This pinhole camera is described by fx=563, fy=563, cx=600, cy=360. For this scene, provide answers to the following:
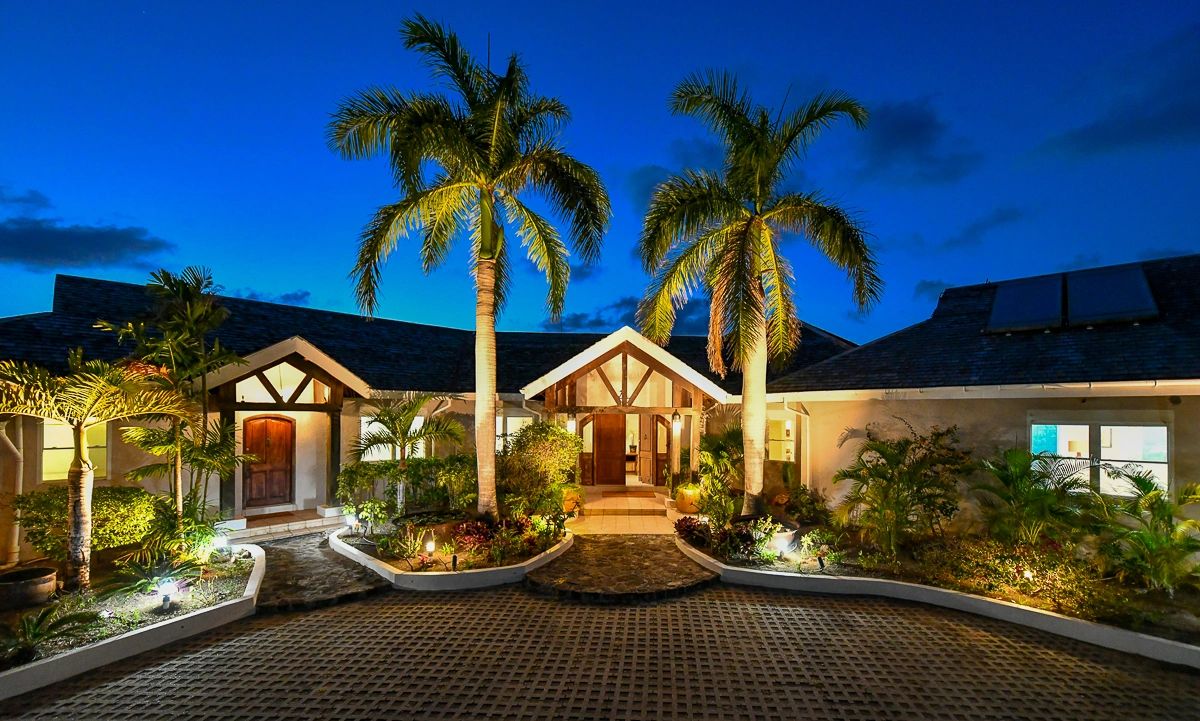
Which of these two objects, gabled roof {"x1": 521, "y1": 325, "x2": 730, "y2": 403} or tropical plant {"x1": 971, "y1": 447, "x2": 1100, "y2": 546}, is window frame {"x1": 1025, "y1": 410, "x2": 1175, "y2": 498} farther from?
gabled roof {"x1": 521, "y1": 325, "x2": 730, "y2": 403}

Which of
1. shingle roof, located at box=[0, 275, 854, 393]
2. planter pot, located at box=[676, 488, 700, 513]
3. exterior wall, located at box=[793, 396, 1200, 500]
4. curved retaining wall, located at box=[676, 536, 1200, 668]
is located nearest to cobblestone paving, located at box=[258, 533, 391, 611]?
shingle roof, located at box=[0, 275, 854, 393]

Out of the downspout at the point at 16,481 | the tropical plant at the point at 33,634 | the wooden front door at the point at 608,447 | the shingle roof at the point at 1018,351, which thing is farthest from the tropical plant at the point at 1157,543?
the downspout at the point at 16,481

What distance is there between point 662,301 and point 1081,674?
8.05 metres

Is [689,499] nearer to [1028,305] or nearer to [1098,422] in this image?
[1098,422]

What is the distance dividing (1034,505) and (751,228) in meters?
6.11

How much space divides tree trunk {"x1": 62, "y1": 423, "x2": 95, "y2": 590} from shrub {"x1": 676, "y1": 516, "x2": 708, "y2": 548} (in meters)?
9.02

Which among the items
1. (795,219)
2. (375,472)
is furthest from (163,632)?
(795,219)

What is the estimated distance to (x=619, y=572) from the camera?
905 centimetres

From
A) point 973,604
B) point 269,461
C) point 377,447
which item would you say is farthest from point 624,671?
point 269,461

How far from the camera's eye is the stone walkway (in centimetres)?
816

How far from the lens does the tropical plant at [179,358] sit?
8867 mm

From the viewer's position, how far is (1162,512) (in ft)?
24.3

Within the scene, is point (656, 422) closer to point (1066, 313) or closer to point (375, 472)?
point (375, 472)

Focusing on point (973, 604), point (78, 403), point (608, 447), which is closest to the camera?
point (78, 403)
